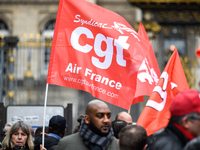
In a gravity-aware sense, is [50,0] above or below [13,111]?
above

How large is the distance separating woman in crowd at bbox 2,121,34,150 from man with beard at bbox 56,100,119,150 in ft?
4.71

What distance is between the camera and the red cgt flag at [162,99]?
201 inches

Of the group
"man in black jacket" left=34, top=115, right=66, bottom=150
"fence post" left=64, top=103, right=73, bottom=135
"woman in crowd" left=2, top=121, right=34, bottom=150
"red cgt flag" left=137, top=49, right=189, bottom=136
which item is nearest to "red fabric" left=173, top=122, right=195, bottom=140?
"red cgt flag" left=137, top=49, right=189, bottom=136

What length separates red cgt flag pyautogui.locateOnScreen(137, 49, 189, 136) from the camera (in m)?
5.12

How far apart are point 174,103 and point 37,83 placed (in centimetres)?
1114

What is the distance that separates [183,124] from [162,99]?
211 cm

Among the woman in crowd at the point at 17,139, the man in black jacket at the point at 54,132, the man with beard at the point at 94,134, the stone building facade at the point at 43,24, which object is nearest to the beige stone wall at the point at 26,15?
the stone building facade at the point at 43,24

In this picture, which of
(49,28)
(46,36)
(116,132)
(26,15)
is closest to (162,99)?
(116,132)

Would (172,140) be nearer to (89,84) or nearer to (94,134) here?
(94,134)

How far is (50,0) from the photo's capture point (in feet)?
54.0

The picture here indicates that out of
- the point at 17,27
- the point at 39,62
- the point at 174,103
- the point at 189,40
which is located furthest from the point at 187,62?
the point at 174,103

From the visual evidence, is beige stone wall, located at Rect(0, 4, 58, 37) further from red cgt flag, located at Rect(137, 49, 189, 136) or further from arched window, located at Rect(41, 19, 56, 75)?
red cgt flag, located at Rect(137, 49, 189, 136)

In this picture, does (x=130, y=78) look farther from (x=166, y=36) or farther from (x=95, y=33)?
(x=166, y=36)

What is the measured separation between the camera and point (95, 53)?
20.3ft
